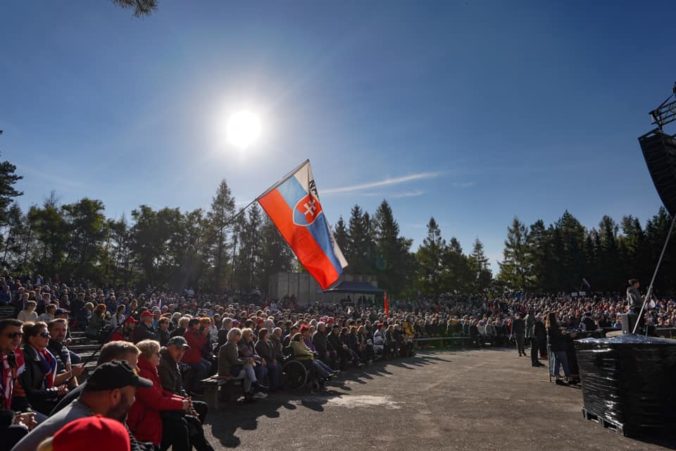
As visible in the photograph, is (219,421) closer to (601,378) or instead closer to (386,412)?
(386,412)

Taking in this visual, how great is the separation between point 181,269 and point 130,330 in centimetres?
5634

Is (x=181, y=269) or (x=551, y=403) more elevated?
(x=181, y=269)

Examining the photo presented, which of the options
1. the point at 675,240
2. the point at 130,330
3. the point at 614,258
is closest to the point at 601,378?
the point at 130,330

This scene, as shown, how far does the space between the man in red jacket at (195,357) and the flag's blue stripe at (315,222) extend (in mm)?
3799

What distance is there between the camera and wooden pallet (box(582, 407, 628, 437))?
225 inches

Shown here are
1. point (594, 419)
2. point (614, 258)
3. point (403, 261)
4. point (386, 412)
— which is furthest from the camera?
point (403, 261)

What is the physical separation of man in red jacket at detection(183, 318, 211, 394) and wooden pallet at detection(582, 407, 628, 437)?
7632mm

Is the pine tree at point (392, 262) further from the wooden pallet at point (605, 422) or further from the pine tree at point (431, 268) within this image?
the wooden pallet at point (605, 422)

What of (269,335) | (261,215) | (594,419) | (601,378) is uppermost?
(261,215)

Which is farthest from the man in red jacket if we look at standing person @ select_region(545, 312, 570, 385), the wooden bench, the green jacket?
the wooden bench

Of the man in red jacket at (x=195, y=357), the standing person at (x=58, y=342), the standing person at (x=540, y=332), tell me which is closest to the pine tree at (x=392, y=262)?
the standing person at (x=540, y=332)

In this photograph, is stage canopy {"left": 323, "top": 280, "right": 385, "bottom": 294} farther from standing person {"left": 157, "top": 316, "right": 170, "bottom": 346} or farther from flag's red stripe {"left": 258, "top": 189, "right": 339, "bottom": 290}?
standing person {"left": 157, "top": 316, "right": 170, "bottom": 346}

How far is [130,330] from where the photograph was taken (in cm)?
916

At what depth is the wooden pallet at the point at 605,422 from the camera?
5.73 m
